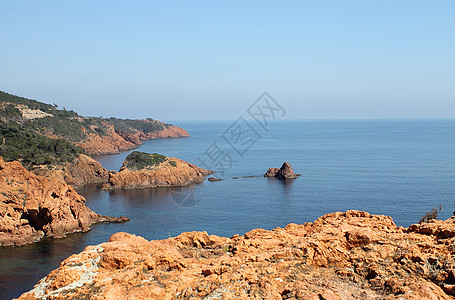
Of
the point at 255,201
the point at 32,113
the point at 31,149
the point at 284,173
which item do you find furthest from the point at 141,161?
the point at 32,113

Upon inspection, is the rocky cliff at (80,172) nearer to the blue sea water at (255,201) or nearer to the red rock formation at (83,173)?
the red rock formation at (83,173)

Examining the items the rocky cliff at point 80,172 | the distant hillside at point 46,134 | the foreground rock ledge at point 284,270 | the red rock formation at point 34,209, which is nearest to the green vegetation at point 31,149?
the distant hillside at point 46,134

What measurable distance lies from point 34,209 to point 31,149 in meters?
38.8

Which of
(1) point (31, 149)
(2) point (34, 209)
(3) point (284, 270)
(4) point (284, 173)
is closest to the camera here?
(3) point (284, 270)

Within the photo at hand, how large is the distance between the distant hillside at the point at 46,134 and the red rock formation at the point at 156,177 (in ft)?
44.5

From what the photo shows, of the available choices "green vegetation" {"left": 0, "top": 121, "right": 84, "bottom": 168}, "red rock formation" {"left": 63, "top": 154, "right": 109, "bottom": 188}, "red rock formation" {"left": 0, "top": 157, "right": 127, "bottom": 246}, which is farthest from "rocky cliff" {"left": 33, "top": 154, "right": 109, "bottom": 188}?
"red rock formation" {"left": 0, "top": 157, "right": 127, "bottom": 246}

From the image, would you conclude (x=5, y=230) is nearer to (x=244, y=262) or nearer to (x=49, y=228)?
(x=49, y=228)

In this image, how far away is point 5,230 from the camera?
53.9m

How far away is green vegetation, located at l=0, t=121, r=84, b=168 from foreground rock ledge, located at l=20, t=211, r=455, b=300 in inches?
3063

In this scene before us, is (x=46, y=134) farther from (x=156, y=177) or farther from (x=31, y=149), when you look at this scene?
(x=156, y=177)

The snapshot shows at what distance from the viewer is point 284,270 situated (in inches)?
600

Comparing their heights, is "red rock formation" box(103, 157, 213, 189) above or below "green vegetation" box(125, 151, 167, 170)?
below

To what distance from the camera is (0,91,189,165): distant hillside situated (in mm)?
90812

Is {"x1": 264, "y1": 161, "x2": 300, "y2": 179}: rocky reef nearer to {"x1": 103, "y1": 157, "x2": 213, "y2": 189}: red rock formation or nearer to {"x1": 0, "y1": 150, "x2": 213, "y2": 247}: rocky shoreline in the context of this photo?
{"x1": 103, "y1": 157, "x2": 213, "y2": 189}: red rock formation
